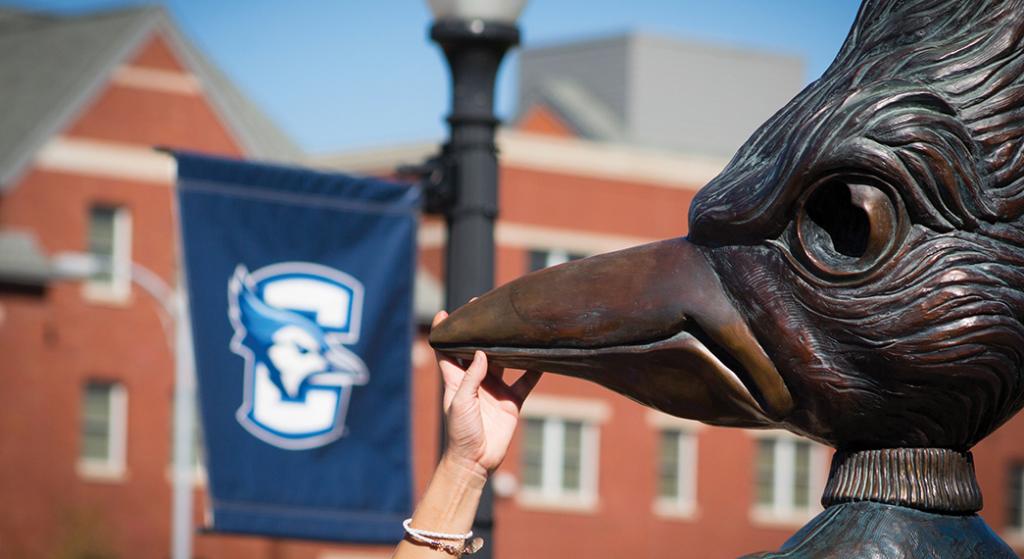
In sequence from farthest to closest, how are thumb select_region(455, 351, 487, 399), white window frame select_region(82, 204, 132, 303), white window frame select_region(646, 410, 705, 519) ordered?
white window frame select_region(646, 410, 705, 519) → white window frame select_region(82, 204, 132, 303) → thumb select_region(455, 351, 487, 399)

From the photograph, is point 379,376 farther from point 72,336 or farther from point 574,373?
point 72,336

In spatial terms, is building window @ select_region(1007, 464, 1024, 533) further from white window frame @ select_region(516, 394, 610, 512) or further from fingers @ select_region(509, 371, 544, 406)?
fingers @ select_region(509, 371, 544, 406)

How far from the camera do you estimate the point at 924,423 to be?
7.41 ft

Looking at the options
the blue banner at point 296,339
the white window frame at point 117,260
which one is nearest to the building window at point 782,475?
the white window frame at point 117,260

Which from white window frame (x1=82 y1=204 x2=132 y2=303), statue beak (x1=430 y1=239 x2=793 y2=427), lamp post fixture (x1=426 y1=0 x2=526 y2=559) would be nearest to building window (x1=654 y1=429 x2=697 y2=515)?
white window frame (x1=82 y1=204 x2=132 y2=303)

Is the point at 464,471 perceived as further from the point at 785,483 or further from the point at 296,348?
the point at 785,483

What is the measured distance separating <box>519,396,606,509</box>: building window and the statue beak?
29142 mm

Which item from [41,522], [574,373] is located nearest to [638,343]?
[574,373]

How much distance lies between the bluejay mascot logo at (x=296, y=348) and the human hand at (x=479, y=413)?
3889 mm

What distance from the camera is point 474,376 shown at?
250 cm

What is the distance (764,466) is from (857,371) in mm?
32049

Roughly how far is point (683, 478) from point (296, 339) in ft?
88.4

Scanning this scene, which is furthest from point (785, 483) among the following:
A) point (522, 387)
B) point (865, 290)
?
point (865, 290)

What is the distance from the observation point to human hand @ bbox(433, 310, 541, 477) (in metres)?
2.53
